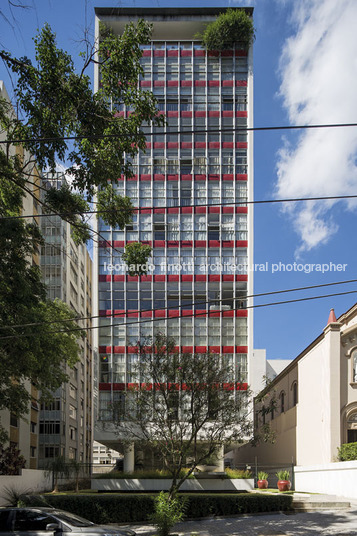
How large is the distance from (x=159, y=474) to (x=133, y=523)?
12.0 meters

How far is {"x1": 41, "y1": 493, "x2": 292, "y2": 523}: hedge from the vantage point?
21.6m

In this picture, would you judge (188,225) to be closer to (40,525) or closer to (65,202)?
(65,202)

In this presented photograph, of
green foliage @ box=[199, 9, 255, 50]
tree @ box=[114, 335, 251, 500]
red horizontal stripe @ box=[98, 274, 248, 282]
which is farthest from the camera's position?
green foliage @ box=[199, 9, 255, 50]

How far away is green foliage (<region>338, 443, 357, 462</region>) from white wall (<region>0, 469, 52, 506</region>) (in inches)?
634

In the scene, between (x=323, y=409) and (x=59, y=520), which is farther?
(x=323, y=409)

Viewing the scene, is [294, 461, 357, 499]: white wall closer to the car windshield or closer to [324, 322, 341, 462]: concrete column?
[324, 322, 341, 462]: concrete column

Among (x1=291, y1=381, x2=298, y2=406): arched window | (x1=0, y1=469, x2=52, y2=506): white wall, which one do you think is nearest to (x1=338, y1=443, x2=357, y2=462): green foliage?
(x1=291, y1=381, x2=298, y2=406): arched window

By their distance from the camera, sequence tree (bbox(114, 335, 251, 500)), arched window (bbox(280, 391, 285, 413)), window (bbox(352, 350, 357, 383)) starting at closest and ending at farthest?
tree (bbox(114, 335, 251, 500)) → window (bbox(352, 350, 357, 383)) → arched window (bbox(280, 391, 285, 413))

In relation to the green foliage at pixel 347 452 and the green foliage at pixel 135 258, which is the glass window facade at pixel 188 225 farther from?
the green foliage at pixel 135 258

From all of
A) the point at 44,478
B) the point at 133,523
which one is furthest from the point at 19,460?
the point at 133,523

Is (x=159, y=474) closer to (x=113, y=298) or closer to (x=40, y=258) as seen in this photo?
(x=113, y=298)

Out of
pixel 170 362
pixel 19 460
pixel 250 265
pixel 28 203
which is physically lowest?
pixel 19 460

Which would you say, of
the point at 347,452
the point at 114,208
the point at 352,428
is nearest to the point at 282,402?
the point at 352,428

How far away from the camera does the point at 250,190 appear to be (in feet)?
143
